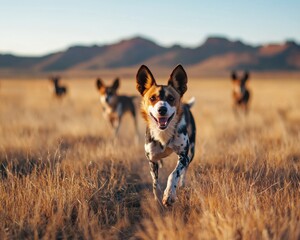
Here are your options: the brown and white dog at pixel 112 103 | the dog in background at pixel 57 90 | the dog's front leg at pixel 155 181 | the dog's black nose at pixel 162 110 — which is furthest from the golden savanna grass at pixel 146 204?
the dog in background at pixel 57 90

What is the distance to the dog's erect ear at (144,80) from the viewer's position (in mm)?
5270

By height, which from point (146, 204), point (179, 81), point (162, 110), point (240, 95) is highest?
point (179, 81)

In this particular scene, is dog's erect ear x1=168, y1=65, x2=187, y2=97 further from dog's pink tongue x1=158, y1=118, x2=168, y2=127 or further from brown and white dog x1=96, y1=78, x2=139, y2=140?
brown and white dog x1=96, y1=78, x2=139, y2=140

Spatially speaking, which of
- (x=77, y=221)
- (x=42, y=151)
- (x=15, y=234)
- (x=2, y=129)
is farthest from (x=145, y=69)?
(x=2, y=129)

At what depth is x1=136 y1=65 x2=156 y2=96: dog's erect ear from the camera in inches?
207

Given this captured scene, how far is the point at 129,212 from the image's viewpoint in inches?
189

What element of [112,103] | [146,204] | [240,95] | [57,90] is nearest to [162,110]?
[146,204]

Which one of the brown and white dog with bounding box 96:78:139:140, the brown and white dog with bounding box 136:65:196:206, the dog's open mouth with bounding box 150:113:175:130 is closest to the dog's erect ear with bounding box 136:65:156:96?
the brown and white dog with bounding box 136:65:196:206

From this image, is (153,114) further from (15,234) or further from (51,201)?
(15,234)

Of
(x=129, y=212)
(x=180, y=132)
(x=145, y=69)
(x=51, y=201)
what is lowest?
(x=129, y=212)

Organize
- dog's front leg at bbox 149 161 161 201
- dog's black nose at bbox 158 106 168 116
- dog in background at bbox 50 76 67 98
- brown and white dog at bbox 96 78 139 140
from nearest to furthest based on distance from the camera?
1. dog's black nose at bbox 158 106 168 116
2. dog's front leg at bbox 149 161 161 201
3. brown and white dog at bbox 96 78 139 140
4. dog in background at bbox 50 76 67 98

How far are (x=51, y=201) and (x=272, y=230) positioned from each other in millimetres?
2565

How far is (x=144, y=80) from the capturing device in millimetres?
5430

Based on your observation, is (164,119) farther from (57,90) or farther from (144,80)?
(57,90)
